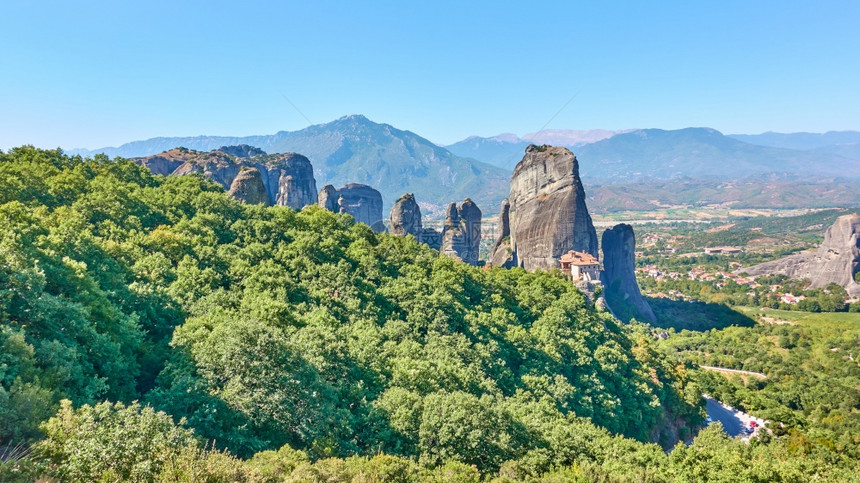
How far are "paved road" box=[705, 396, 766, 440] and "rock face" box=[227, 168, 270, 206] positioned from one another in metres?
56.4

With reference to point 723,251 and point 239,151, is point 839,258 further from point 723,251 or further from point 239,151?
point 239,151

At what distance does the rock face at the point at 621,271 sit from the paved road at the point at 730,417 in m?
34.1

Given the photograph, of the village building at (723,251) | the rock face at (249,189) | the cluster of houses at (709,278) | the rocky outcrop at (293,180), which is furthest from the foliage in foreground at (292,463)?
the village building at (723,251)

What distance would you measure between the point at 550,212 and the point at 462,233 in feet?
53.5

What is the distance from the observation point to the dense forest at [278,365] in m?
13.9

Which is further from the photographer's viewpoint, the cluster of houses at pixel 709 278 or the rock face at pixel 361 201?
the rock face at pixel 361 201

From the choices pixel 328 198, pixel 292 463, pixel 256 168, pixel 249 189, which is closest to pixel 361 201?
pixel 328 198

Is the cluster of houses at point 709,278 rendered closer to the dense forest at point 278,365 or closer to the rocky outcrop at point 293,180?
the dense forest at point 278,365

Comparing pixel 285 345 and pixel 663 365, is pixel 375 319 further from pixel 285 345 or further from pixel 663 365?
pixel 663 365

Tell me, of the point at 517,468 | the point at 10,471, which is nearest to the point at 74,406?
the point at 10,471

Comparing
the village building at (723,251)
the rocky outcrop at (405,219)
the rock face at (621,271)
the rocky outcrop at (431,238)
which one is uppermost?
the rocky outcrop at (405,219)

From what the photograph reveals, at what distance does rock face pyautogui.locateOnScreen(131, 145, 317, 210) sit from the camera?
7675 centimetres

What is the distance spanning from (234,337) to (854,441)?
162 ft

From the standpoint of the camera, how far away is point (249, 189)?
190 feet
